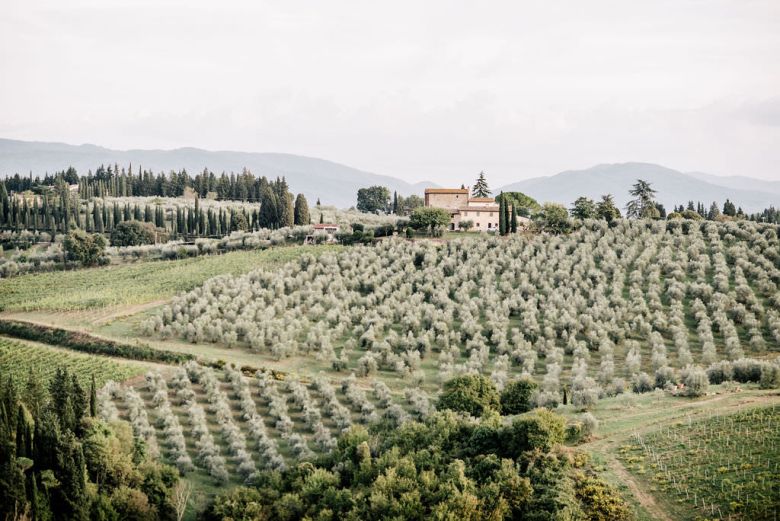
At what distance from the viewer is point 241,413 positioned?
4628cm

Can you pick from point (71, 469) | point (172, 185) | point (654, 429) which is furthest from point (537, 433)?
point (172, 185)

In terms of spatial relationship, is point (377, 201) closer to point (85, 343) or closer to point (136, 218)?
point (136, 218)

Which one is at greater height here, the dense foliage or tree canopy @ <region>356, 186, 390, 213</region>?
tree canopy @ <region>356, 186, 390, 213</region>

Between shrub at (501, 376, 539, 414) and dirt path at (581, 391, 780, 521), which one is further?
shrub at (501, 376, 539, 414)

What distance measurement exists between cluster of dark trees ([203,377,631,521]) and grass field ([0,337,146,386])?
17823 mm

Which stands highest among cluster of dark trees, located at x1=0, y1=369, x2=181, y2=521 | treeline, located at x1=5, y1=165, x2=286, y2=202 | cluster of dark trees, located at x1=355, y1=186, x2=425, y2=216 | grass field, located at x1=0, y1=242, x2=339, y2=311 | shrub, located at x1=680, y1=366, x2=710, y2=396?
treeline, located at x1=5, y1=165, x2=286, y2=202

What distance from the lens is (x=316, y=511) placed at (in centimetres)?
3469

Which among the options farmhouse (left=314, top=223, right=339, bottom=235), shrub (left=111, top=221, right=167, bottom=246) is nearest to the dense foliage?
farmhouse (left=314, top=223, right=339, bottom=235)

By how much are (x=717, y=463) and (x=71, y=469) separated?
30037 millimetres

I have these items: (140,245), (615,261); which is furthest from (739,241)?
(140,245)

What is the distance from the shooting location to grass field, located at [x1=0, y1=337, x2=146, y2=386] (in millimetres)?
50572

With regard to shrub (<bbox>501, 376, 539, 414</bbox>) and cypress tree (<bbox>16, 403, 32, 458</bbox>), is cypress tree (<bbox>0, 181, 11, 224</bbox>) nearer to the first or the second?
cypress tree (<bbox>16, 403, 32, 458</bbox>)

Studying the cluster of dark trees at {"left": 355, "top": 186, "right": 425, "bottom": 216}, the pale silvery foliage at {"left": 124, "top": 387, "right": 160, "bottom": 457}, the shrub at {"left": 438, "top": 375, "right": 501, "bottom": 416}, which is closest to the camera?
the pale silvery foliage at {"left": 124, "top": 387, "right": 160, "bottom": 457}

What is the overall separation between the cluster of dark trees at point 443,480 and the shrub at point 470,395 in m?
3.16
